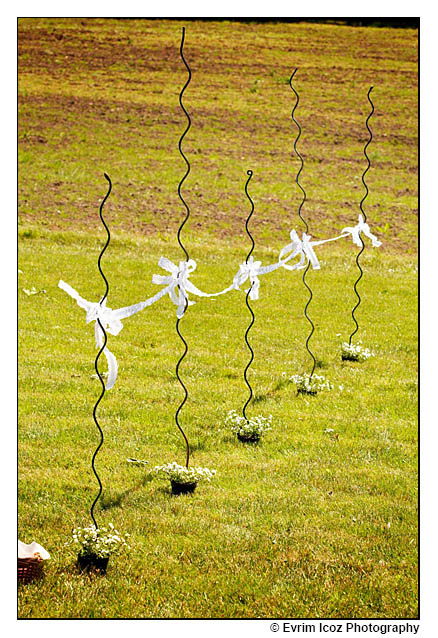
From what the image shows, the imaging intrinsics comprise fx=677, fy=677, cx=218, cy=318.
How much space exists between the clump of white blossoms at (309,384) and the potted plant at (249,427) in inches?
33.7

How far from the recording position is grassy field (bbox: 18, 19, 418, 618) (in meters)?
3.58

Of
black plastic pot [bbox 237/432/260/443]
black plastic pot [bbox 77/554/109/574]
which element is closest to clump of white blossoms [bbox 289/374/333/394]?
black plastic pot [bbox 237/432/260/443]

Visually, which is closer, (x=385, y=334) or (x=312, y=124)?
(x=385, y=334)

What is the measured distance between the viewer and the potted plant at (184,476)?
4223 millimetres

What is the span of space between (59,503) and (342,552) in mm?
1740

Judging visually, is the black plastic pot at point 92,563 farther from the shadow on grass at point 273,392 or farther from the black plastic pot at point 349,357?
the black plastic pot at point 349,357

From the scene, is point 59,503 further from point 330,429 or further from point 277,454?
point 330,429

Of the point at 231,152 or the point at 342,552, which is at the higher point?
the point at 231,152

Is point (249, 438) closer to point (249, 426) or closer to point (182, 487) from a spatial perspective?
point (249, 426)

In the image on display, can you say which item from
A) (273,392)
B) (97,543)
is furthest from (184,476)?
(273,392)

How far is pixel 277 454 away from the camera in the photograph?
191 inches

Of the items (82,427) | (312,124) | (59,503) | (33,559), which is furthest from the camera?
(312,124)

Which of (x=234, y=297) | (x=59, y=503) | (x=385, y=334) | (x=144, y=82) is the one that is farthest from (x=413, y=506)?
(x=144, y=82)

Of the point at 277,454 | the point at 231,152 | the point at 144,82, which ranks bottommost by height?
the point at 277,454
